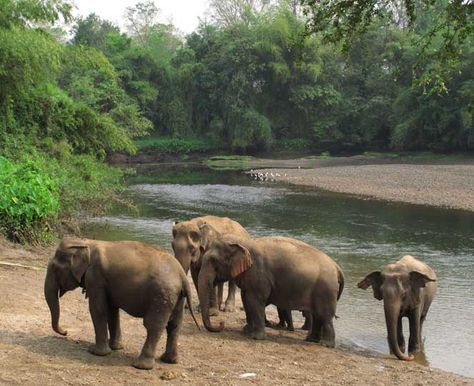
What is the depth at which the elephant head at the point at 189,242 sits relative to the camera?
1035 cm

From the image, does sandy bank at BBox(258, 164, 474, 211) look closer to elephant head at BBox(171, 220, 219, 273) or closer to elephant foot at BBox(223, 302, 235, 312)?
elephant foot at BBox(223, 302, 235, 312)

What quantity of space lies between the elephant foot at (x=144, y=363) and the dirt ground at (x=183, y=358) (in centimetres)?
8

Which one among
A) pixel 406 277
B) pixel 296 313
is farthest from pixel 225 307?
pixel 406 277

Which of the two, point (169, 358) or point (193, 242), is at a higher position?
point (193, 242)

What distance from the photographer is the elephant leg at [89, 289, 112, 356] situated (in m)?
7.55

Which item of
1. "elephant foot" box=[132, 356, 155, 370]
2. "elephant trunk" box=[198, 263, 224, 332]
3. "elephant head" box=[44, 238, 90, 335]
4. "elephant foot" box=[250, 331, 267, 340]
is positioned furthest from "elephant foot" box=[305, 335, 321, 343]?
"elephant head" box=[44, 238, 90, 335]

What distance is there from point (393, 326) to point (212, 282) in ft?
8.15

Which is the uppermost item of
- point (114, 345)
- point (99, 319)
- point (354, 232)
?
point (99, 319)

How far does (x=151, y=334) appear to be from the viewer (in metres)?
7.41

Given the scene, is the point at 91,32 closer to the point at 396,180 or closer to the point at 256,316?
the point at 396,180

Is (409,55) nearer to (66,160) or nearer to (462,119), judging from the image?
(462,119)

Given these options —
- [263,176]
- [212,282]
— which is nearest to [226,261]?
[212,282]

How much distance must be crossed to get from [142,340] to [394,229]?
57.7 feet

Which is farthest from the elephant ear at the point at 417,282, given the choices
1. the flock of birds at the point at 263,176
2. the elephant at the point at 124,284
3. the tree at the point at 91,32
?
the tree at the point at 91,32
